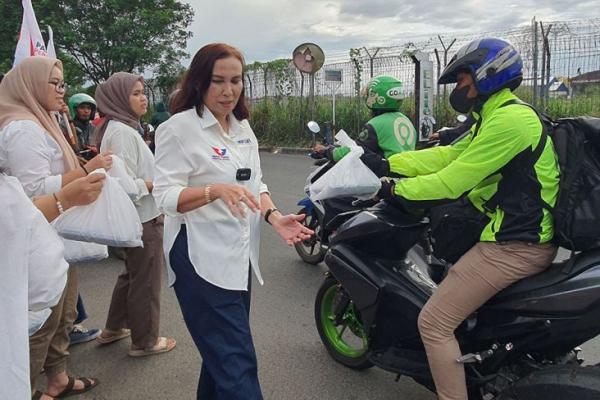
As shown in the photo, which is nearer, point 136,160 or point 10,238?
point 10,238

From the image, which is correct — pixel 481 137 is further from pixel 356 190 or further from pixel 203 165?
pixel 203 165

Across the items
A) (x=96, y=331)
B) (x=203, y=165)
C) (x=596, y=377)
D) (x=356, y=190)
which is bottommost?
(x=96, y=331)

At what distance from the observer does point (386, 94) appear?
4.27 metres

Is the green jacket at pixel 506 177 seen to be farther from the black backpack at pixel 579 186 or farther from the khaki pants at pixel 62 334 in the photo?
the khaki pants at pixel 62 334

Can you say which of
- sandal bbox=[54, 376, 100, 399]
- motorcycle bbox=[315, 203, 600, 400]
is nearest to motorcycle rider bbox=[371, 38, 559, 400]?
motorcycle bbox=[315, 203, 600, 400]

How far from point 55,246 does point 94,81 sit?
22.9 metres

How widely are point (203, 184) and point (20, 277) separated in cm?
90

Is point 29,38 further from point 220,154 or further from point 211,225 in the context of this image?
point 211,225

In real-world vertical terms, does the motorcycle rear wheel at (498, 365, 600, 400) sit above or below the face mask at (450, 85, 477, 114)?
below

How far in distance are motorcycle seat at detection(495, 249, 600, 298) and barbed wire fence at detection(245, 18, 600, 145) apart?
21.6ft

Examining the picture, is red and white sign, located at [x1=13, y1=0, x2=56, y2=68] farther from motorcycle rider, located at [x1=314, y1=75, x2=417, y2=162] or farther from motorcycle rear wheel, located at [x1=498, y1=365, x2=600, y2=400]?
motorcycle rear wheel, located at [x1=498, y1=365, x2=600, y2=400]

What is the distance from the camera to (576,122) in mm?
2078

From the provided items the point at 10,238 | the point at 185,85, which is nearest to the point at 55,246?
the point at 10,238

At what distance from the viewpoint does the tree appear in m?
20.8
